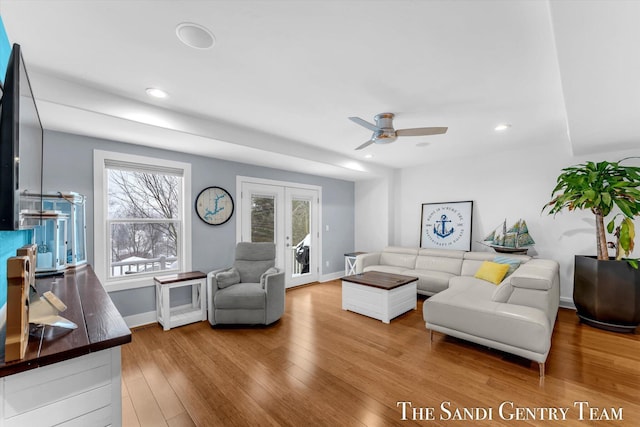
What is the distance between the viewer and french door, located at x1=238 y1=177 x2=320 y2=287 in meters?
4.57

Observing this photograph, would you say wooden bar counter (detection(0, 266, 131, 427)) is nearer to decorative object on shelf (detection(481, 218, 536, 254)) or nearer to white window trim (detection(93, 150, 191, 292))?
white window trim (detection(93, 150, 191, 292))

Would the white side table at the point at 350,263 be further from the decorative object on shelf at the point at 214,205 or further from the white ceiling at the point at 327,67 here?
the white ceiling at the point at 327,67

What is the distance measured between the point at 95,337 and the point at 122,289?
271cm

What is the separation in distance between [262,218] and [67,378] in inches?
151

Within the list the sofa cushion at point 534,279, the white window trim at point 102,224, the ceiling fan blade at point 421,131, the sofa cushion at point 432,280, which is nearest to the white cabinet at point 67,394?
the white window trim at point 102,224

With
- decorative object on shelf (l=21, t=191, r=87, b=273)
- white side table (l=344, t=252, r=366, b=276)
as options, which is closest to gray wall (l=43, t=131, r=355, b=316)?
decorative object on shelf (l=21, t=191, r=87, b=273)

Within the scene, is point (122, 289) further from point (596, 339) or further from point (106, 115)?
point (596, 339)

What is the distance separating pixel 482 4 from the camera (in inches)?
57.5

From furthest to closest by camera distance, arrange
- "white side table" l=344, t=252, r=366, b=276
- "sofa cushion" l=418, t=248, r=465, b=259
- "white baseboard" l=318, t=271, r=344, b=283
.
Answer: "white baseboard" l=318, t=271, r=344, b=283
"white side table" l=344, t=252, r=366, b=276
"sofa cushion" l=418, t=248, r=465, b=259

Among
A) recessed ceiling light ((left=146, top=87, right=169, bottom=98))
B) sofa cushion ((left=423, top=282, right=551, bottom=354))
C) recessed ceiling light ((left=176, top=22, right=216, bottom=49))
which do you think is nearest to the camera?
recessed ceiling light ((left=176, top=22, right=216, bottom=49))

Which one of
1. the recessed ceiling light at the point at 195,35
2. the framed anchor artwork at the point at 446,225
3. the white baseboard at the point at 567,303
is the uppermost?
the recessed ceiling light at the point at 195,35

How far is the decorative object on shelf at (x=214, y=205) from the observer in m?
3.95

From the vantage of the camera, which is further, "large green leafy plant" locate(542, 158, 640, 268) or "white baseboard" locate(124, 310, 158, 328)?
"white baseboard" locate(124, 310, 158, 328)

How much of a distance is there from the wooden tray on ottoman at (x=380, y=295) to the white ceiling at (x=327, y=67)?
203 cm
